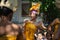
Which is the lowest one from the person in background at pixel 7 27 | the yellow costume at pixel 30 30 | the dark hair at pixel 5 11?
the yellow costume at pixel 30 30

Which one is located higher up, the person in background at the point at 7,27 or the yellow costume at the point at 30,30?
the person in background at the point at 7,27

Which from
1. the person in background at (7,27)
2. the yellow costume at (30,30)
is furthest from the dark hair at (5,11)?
the yellow costume at (30,30)

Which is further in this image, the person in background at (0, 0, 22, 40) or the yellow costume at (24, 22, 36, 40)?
the yellow costume at (24, 22, 36, 40)

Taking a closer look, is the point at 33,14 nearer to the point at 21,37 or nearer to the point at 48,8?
the point at 48,8

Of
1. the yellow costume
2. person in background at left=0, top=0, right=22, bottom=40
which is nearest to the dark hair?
person in background at left=0, top=0, right=22, bottom=40

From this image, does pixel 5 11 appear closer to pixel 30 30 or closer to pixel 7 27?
pixel 7 27

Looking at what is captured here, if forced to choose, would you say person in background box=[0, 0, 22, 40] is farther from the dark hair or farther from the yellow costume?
the yellow costume

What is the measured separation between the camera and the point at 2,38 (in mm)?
4141

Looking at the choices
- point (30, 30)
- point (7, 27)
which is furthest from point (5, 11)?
point (30, 30)

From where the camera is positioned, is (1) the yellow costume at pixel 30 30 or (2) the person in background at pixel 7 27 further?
(1) the yellow costume at pixel 30 30

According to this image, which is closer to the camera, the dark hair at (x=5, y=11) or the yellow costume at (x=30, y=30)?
the dark hair at (x=5, y=11)

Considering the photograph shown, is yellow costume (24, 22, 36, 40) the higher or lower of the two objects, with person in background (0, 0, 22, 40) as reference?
lower

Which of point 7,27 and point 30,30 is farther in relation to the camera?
point 30,30

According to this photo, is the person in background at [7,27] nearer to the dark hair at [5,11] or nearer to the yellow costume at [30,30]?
→ the dark hair at [5,11]
